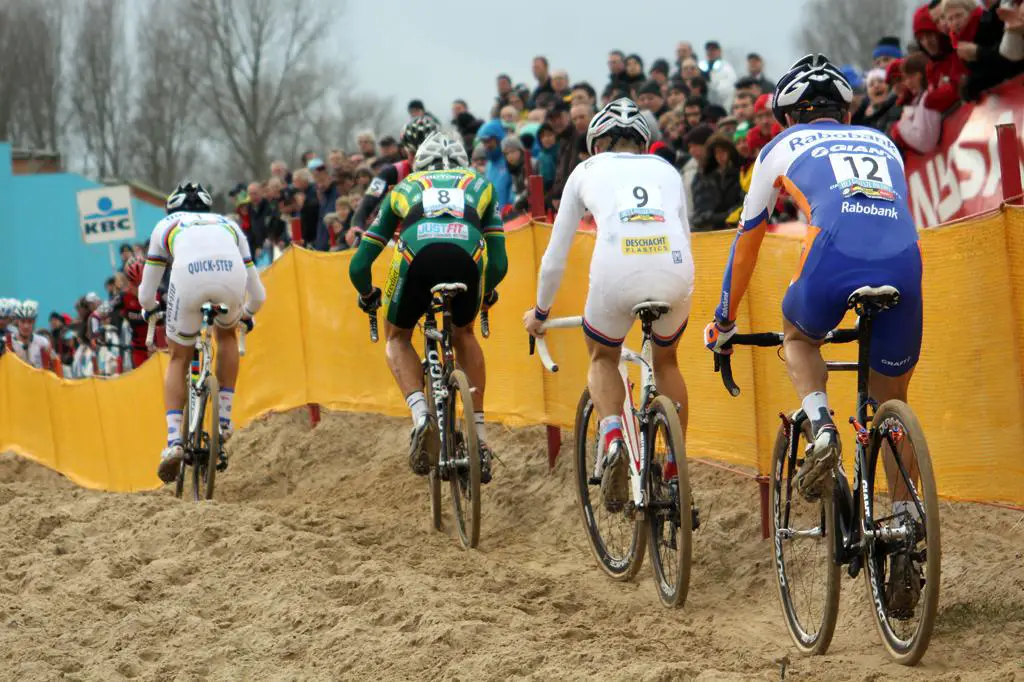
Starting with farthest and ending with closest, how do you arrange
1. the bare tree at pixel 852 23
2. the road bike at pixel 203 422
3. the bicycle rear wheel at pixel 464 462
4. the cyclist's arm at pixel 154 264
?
the bare tree at pixel 852 23 → the cyclist's arm at pixel 154 264 → the road bike at pixel 203 422 → the bicycle rear wheel at pixel 464 462

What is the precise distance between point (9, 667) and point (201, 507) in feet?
8.19

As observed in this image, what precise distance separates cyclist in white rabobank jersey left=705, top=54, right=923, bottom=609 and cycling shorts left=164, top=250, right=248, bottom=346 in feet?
18.4

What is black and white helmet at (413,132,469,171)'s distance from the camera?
8828 mm

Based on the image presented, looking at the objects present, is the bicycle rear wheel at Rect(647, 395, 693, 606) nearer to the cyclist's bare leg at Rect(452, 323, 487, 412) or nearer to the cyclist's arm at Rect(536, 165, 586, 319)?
the cyclist's arm at Rect(536, 165, 586, 319)

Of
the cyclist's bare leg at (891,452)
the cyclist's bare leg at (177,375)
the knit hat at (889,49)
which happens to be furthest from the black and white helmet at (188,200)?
the knit hat at (889,49)

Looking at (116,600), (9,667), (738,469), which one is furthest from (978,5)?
(9,667)

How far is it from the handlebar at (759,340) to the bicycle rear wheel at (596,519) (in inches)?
55.7

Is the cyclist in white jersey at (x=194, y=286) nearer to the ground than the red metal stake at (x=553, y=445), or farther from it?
farther from it

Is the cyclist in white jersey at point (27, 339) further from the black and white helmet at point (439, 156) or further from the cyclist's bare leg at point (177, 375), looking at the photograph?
the black and white helmet at point (439, 156)

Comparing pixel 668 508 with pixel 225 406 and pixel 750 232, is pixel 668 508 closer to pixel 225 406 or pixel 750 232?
pixel 750 232

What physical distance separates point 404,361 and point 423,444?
628 mm

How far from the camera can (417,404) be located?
8500mm

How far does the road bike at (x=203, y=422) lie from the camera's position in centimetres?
1052

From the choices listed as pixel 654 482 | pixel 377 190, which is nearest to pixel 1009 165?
pixel 654 482
